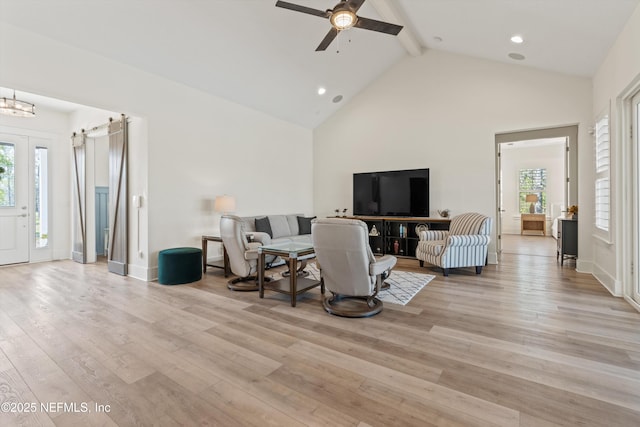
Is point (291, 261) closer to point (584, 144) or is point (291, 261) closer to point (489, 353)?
point (489, 353)

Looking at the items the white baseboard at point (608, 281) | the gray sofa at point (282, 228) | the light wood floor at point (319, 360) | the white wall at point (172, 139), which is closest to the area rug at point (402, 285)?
the light wood floor at point (319, 360)

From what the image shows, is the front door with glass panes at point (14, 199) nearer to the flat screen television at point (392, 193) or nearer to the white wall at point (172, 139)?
the white wall at point (172, 139)

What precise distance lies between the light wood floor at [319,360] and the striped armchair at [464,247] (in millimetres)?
1030

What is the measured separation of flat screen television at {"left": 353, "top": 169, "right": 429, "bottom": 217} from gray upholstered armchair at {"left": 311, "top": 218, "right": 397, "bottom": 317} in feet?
10.8

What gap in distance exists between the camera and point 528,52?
186 inches

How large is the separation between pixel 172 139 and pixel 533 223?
1087 centimetres

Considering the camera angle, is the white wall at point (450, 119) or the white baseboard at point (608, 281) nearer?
the white baseboard at point (608, 281)

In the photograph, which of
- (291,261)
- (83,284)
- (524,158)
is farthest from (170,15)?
(524,158)

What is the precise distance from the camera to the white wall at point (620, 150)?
128 inches

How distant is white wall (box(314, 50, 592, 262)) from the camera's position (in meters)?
5.30

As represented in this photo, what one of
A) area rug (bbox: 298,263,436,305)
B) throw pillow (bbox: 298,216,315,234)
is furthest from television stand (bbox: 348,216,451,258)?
area rug (bbox: 298,263,436,305)

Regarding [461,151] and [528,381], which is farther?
[461,151]

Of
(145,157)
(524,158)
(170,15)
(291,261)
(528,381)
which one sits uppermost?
(170,15)

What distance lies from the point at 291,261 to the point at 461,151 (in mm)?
4531
